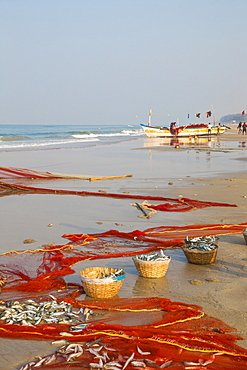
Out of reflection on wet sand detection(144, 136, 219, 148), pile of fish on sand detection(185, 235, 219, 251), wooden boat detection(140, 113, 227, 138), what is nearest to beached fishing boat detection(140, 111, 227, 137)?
wooden boat detection(140, 113, 227, 138)

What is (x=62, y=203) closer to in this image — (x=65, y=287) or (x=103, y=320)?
(x=65, y=287)

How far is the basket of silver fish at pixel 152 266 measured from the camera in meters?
5.42

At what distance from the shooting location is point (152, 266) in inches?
213

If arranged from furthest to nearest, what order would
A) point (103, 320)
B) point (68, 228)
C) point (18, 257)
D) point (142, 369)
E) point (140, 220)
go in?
point (140, 220) < point (68, 228) < point (18, 257) < point (103, 320) < point (142, 369)

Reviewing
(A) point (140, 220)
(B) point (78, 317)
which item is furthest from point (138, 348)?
(A) point (140, 220)

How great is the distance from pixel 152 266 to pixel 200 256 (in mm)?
855

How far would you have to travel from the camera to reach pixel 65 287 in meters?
5.24

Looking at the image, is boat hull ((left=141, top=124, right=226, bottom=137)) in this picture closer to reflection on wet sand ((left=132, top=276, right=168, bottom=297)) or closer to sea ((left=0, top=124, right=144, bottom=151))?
sea ((left=0, top=124, right=144, bottom=151))

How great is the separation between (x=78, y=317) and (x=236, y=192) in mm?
8120

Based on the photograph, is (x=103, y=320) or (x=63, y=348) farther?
(x=103, y=320)

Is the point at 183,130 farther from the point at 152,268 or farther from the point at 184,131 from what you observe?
the point at 152,268

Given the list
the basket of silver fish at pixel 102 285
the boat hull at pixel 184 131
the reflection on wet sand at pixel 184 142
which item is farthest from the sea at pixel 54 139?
the basket of silver fish at pixel 102 285

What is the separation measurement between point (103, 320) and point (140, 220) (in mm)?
4555

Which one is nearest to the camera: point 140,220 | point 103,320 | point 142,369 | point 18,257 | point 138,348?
point 142,369
